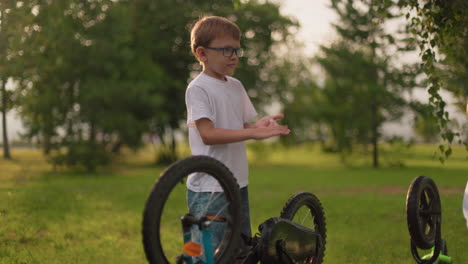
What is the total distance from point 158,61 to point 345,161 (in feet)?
41.8

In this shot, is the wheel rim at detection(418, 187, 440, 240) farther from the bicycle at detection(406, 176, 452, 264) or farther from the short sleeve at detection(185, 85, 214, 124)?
the short sleeve at detection(185, 85, 214, 124)

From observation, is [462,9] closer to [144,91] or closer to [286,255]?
[286,255]

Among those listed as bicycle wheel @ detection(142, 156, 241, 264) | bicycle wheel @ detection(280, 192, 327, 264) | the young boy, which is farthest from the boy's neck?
bicycle wheel @ detection(280, 192, 327, 264)

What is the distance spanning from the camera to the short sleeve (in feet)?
10.7

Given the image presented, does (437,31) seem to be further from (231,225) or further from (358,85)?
(358,85)

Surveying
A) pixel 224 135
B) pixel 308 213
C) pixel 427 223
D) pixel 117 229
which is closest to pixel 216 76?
pixel 224 135

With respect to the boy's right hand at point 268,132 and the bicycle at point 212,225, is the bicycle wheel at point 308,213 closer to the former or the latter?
the bicycle at point 212,225

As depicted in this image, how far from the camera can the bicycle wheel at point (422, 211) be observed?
4207 millimetres

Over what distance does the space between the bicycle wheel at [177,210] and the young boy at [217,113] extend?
8cm

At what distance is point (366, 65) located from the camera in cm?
2733

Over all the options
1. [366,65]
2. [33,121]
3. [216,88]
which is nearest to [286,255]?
[216,88]

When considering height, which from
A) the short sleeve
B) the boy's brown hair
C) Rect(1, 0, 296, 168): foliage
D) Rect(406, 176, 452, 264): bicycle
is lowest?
Rect(406, 176, 452, 264): bicycle

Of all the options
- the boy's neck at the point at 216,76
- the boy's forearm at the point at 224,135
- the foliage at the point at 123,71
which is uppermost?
the foliage at the point at 123,71

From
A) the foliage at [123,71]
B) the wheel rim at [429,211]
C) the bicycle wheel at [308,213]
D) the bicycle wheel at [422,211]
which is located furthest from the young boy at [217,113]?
the foliage at [123,71]
